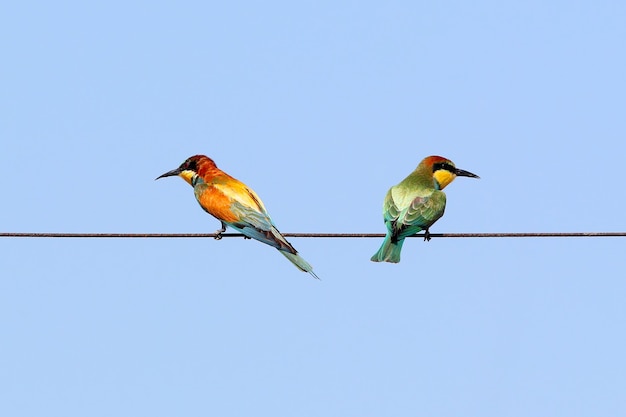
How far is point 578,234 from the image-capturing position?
530 cm

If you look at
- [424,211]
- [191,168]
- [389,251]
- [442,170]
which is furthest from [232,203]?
[442,170]

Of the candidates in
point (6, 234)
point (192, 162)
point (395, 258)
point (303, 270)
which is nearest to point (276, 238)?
point (303, 270)

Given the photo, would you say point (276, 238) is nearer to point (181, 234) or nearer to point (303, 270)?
point (303, 270)

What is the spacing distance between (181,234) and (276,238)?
1.52m

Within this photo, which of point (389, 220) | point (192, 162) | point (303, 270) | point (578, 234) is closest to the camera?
point (578, 234)

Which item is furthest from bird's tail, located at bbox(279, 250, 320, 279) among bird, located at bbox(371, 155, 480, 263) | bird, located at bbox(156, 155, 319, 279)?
bird, located at bbox(371, 155, 480, 263)

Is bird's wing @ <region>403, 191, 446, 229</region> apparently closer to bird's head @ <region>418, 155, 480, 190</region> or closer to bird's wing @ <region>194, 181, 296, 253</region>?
bird's head @ <region>418, 155, 480, 190</region>

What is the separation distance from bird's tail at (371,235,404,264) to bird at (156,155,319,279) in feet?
1.64

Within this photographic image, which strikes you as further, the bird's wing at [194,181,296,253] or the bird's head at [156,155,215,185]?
the bird's head at [156,155,215,185]

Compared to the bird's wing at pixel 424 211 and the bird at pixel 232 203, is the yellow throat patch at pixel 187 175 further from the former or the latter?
the bird's wing at pixel 424 211

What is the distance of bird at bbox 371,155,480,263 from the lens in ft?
23.6

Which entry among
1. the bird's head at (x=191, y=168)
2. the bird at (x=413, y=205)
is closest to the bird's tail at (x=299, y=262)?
the bird at (x=413, y=205)

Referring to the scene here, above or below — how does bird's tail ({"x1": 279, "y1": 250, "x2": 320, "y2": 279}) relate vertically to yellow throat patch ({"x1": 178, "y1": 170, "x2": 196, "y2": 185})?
below

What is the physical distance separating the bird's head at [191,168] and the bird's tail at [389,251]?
→ 1559 mm
